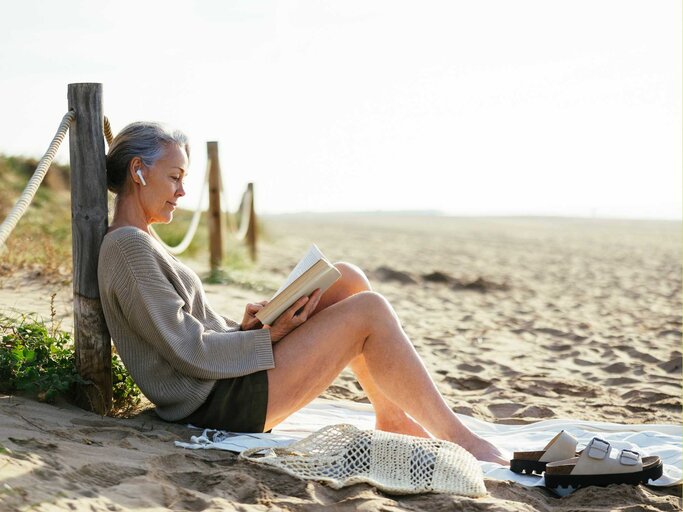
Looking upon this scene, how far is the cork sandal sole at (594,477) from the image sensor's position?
285 cm

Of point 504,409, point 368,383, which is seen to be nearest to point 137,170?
point 368,383

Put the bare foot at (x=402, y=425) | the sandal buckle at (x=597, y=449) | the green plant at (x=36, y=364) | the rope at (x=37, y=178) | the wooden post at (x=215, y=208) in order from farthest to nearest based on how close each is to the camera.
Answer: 1. the wooden post at (x=215, y=208)
2. the bare foot at (x=402, y=425)
3. the green plant at (x=36, y=364)
4. the sandal buckle at (x=597, y=449)
5. the rope at (x=37, y=178)

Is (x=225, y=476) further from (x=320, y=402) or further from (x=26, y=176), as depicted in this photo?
(x=26, y=176)

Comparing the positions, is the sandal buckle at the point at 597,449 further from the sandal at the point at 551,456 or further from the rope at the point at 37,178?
the rope at the point at 37,178

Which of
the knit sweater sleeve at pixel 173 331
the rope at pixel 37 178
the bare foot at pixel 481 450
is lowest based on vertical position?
the bare foot at pixel 481 450

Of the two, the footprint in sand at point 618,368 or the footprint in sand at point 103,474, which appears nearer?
the footprint in sand at point 103,474

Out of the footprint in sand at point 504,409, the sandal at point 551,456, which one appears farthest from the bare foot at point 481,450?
the footprint in sand at point 504,409

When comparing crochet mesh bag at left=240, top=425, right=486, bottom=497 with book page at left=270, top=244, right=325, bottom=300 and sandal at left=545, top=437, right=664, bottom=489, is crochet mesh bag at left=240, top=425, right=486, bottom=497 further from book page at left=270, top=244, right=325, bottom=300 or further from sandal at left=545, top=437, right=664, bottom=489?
book page at left=270, top=244, right=325, bottom=300

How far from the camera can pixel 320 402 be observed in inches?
163

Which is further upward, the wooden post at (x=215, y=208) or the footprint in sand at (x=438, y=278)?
the wooden post at (x=215, y=208)

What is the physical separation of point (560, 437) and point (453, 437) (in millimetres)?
395

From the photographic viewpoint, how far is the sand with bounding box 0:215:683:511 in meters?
2.39

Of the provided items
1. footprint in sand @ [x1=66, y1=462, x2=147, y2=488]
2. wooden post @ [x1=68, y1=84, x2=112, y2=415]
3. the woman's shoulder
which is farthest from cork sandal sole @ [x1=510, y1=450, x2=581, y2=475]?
wooden post @ [x1=68, y1=84, x2=112, y2=415]

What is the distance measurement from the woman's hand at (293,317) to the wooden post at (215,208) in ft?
17.1
